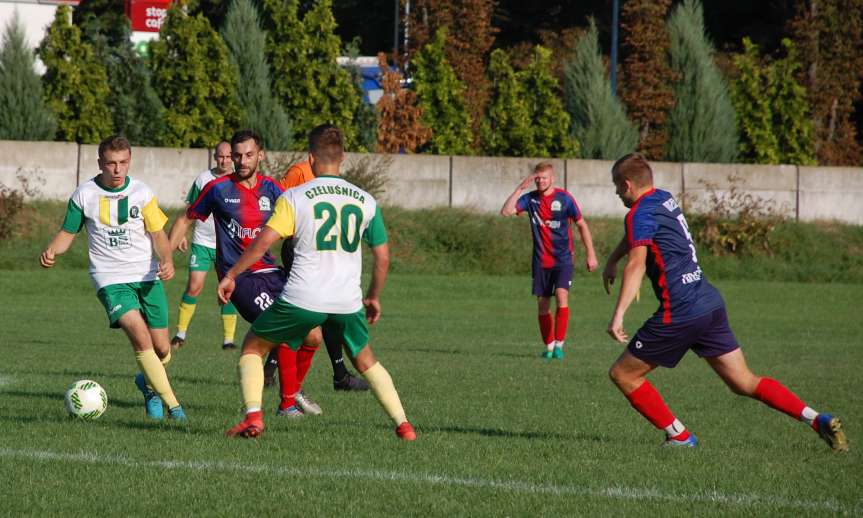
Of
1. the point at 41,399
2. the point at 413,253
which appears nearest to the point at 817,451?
the point at 41,399

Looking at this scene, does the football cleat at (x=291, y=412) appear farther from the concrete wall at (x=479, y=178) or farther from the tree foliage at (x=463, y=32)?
the tree foliage at (x=463, y=32)

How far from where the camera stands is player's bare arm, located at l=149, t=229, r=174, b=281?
942cm

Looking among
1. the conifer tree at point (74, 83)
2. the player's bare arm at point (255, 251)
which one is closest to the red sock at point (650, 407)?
the player's bare arm at point (255, 251)

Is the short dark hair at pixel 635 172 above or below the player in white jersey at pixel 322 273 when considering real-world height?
above

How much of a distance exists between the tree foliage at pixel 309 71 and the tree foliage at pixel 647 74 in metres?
10.9

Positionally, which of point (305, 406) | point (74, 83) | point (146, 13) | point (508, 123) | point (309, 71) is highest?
point (146, 13)

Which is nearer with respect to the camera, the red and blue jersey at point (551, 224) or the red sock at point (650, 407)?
the red sock at point (650, 407)

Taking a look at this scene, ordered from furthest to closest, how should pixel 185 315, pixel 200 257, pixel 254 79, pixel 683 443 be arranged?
pixel 254 79
pixel 185 315
pixel 200 257
pixel 683 443

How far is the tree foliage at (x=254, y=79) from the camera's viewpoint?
103 ft

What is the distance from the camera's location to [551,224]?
16.0 meters

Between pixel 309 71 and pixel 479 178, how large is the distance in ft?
16.1

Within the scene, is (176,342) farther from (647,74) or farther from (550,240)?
(647,74)

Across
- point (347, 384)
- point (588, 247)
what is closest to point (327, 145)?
point (347, 384)

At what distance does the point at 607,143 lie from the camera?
34719mm
